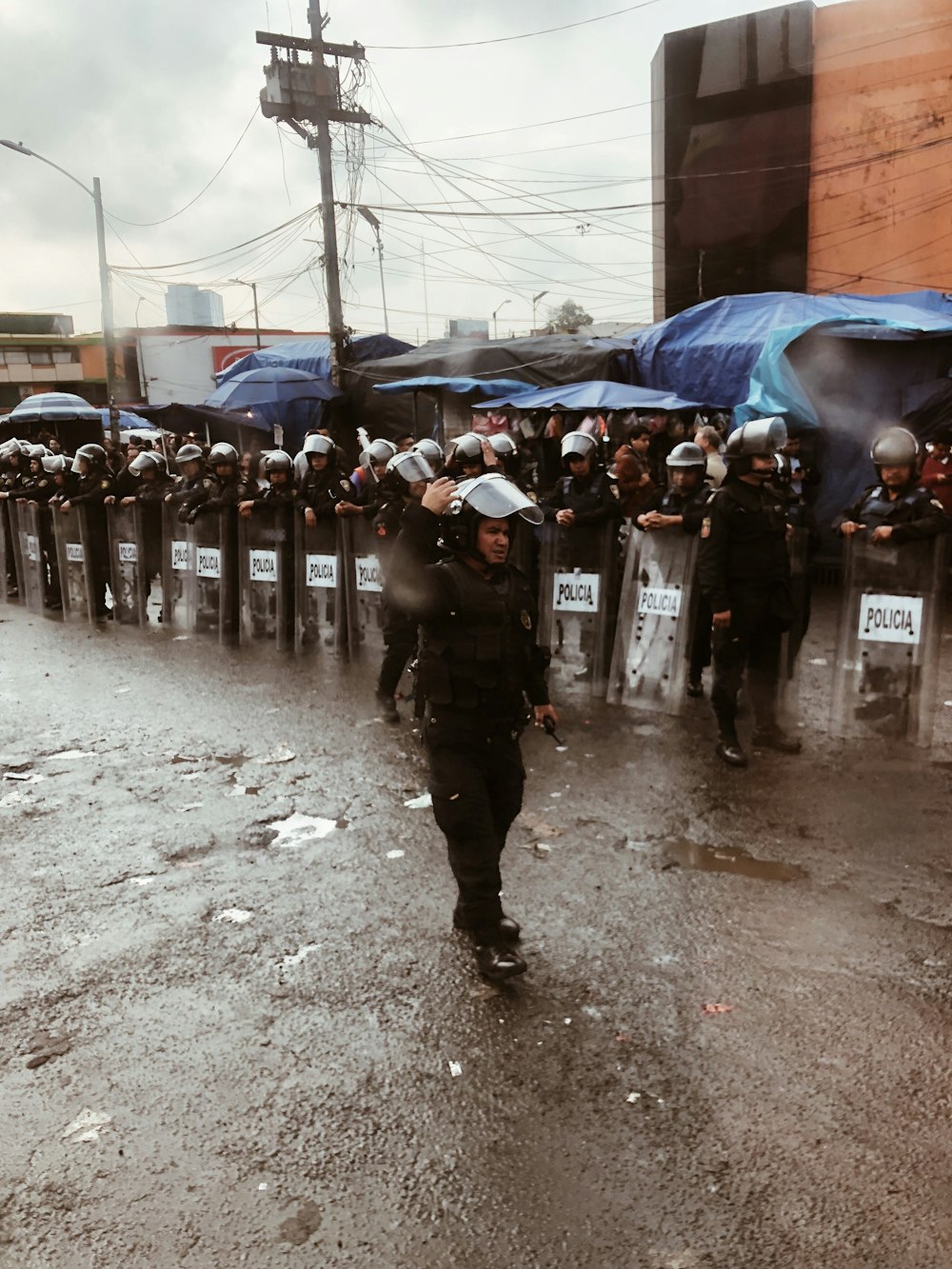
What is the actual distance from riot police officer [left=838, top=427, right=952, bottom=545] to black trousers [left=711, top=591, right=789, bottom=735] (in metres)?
0.68

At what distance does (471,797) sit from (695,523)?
12.1 ft

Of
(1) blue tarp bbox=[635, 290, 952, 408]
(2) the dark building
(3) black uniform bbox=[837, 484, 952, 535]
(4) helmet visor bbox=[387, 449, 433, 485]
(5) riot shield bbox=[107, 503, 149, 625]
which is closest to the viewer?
(3) black uniform bbox=[837, 484, 952, 535]

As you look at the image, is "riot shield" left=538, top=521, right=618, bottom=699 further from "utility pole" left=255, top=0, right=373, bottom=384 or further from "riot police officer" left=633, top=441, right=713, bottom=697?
"utility pole" left=255, top=0, right=373, bottom=384

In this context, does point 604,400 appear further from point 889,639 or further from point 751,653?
point 889,639

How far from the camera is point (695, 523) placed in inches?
271

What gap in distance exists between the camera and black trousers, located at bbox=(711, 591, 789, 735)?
624 cm

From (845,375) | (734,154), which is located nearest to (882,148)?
(734,154)

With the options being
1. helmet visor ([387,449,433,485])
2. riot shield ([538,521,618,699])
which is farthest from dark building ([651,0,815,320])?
helmet visor ([387,449,433,485])

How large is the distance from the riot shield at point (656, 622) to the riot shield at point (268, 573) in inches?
150

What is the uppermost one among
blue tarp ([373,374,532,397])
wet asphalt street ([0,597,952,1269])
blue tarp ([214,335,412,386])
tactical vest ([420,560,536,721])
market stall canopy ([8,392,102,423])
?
blue tarp ([214,335,412,386])

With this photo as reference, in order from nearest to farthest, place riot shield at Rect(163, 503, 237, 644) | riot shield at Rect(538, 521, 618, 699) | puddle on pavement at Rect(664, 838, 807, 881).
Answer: puddle on pavement at Rect(664, 838, 807, 881), riot shield at Rect(538, 521, 618, 699), riot shield at Rect(163, 503, 237, 644)

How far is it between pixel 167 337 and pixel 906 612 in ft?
183

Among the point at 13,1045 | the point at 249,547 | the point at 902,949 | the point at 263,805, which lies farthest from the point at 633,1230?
the point at 249,547

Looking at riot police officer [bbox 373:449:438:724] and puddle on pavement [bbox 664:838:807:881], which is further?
riot police officer [bbox 373:449:438:724]
